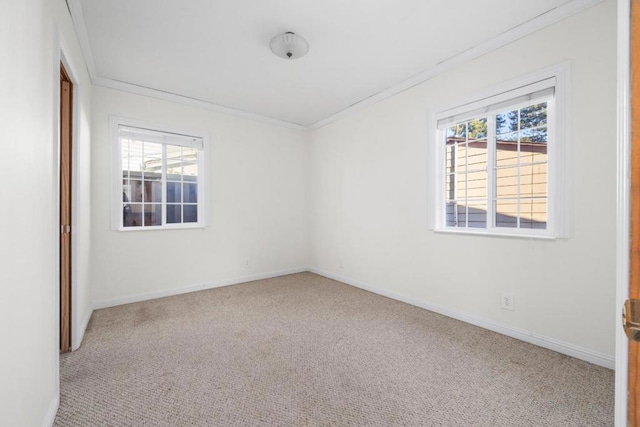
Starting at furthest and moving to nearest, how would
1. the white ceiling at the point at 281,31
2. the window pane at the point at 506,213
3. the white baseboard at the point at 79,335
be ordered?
the window pane at the point at 506,213 < the white baseboard at the point at 79,335 < the white ceiling at the point at 281,31

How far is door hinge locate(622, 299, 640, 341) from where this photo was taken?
2.07 ft

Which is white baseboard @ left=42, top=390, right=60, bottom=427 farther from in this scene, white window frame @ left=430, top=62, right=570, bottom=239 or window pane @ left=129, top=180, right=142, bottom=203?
white window frame @ left=430, top=62, right=570, bottom=239

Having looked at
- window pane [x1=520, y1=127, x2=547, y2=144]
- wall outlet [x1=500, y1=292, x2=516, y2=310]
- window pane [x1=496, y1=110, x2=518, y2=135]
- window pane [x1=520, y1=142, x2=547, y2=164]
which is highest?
window pane [x1=496, y1=110, x2=518, y2=135]

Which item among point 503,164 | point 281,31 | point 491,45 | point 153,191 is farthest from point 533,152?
point 153,191

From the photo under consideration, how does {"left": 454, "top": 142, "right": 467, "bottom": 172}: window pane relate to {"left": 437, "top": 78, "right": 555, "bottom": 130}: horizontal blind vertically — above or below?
below

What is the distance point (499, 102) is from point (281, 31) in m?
2.07

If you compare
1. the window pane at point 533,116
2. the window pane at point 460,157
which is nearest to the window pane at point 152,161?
the window pane at point 460,157

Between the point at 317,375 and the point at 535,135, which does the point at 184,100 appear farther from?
the point at 535,135

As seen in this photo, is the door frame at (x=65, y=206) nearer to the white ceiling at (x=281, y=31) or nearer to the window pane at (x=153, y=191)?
the white ceiling at (x=281, y=31)

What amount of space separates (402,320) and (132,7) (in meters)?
3.60

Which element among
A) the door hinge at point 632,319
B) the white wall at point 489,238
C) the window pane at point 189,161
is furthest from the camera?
the window pane at point 189,161

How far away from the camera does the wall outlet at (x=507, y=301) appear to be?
2.50 m

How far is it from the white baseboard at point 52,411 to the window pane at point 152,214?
232 cm

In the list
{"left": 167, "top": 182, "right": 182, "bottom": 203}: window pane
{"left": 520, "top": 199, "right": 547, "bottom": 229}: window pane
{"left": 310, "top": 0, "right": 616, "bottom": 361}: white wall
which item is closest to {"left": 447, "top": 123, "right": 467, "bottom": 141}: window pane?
{"left": 310, "top": 0, "right": 616, "bottom": 361}: white wall
